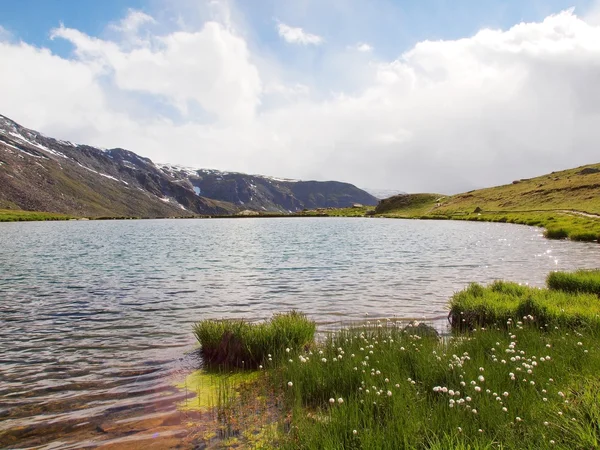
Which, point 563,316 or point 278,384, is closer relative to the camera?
point 278,384

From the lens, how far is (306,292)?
24.9m

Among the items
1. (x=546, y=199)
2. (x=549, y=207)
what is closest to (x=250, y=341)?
(x=549, y=207)

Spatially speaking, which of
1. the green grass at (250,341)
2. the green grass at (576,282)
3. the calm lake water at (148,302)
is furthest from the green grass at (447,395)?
the green grass at (576,282)

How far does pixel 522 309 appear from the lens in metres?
15.1

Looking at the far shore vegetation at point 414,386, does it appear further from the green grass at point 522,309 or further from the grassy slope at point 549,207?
the grassy slope at point 549,207

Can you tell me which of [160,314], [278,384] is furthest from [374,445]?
[160,314]

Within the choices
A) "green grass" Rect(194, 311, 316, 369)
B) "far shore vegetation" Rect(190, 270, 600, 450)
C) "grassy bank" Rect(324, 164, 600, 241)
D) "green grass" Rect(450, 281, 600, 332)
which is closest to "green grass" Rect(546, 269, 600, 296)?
"green grass" Rect(450, 281, 600, 332)

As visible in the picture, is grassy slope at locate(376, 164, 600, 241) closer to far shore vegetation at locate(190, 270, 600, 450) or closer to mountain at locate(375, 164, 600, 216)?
mountain at locate(375, 164, 600, 216)

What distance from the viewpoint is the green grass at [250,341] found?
41.7 feet

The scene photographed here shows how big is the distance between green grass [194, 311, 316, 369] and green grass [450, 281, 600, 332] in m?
5.59

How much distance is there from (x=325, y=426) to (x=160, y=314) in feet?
48.9

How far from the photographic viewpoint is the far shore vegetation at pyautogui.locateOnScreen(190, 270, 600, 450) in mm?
6297

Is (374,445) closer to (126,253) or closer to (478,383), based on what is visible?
(478,383)

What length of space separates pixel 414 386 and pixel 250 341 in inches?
243
